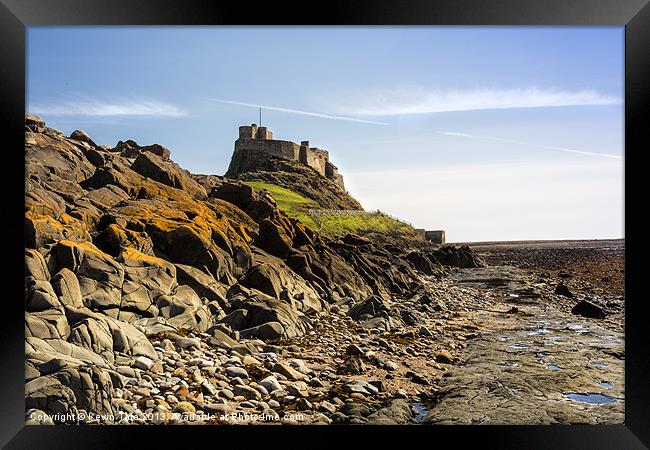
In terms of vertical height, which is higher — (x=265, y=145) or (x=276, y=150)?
(x=276, y=150)

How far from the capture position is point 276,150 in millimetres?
13594

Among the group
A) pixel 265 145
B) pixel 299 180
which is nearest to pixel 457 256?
pixel 265 145

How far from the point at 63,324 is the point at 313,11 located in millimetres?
5878

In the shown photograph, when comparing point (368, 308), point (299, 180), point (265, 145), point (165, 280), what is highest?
point (265, 145)

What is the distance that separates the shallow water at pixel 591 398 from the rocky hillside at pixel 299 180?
295 inches

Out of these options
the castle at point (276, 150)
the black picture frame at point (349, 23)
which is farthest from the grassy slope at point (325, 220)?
the black picture frame at point (349, 23)

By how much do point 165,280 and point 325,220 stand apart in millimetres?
8116

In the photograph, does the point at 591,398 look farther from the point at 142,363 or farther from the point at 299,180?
the point at 299,180

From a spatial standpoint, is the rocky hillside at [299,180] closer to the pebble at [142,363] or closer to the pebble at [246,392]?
the pebble at [246,392]

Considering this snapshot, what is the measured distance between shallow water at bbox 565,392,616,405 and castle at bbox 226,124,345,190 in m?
6.00

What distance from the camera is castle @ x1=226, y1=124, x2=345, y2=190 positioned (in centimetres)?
1033

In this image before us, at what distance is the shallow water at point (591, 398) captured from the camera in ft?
25.0

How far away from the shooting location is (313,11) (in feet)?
21.6
